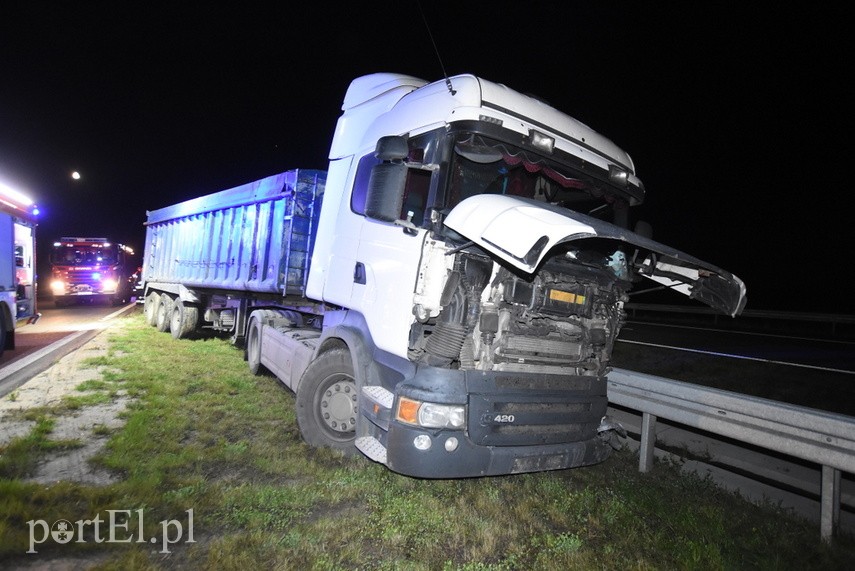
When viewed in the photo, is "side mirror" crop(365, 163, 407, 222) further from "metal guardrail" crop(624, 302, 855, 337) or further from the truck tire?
"metal guardrail" crop(624, 302, 855, 337)

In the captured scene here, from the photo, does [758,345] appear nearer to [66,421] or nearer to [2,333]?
[66,421]

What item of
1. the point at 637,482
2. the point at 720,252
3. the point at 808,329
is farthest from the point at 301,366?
the point at 720,252

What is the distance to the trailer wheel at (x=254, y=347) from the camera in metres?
7.20

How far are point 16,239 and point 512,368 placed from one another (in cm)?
978

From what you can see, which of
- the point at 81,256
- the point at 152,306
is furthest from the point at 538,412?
the point at 81,256

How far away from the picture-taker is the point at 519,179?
417 centimetres

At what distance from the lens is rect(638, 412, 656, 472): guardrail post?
14.5 feet

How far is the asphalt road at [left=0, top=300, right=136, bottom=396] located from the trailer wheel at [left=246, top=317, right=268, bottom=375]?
2.89m

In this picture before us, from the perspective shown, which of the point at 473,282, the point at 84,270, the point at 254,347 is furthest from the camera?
the point at 84,270

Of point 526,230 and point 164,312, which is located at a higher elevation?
point 526,230

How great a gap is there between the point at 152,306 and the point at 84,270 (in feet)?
32.1

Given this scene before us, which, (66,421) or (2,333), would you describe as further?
(2,333)

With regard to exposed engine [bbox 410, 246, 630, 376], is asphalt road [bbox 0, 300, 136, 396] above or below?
below

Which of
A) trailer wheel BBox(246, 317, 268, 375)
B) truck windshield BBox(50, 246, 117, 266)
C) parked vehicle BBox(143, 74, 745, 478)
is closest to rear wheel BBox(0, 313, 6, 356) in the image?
trailer wheel BBox(246, 317, 268, 375)
